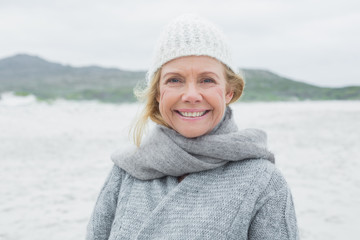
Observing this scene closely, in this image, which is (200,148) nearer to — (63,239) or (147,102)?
(147,102)

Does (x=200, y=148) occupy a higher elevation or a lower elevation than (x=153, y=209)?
higher

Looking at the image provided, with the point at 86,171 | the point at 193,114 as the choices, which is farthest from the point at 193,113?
the point at 86,171

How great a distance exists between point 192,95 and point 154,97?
284 millimetres

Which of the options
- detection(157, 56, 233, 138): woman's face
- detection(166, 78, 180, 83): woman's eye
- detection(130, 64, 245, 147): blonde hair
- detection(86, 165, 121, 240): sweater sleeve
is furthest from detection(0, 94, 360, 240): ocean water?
detection(166, 78, 180, 83): woman's eye

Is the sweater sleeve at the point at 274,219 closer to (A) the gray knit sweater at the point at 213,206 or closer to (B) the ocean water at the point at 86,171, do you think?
(A) the gray knit sweater at the point at 213,206

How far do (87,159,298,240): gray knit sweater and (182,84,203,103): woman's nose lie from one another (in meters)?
0.28

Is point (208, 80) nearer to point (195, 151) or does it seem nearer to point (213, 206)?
point (195, 151)

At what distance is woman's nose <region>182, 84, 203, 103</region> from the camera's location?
138cm

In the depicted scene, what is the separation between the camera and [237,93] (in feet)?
5.23

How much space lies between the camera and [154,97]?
1.61 meters

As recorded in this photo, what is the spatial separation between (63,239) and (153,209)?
245cm

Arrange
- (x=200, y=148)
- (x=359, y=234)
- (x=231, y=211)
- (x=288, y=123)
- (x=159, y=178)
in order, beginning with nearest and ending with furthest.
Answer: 1. (x=231, y=211)
2. (x=200, y=148)
3. (x=159, y=178)
4. (x=359, y=234)
5. (x=288, y=123)

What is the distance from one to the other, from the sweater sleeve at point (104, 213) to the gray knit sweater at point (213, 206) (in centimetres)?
5

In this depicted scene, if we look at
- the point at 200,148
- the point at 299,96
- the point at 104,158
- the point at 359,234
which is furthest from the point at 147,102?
the point at 299,96
